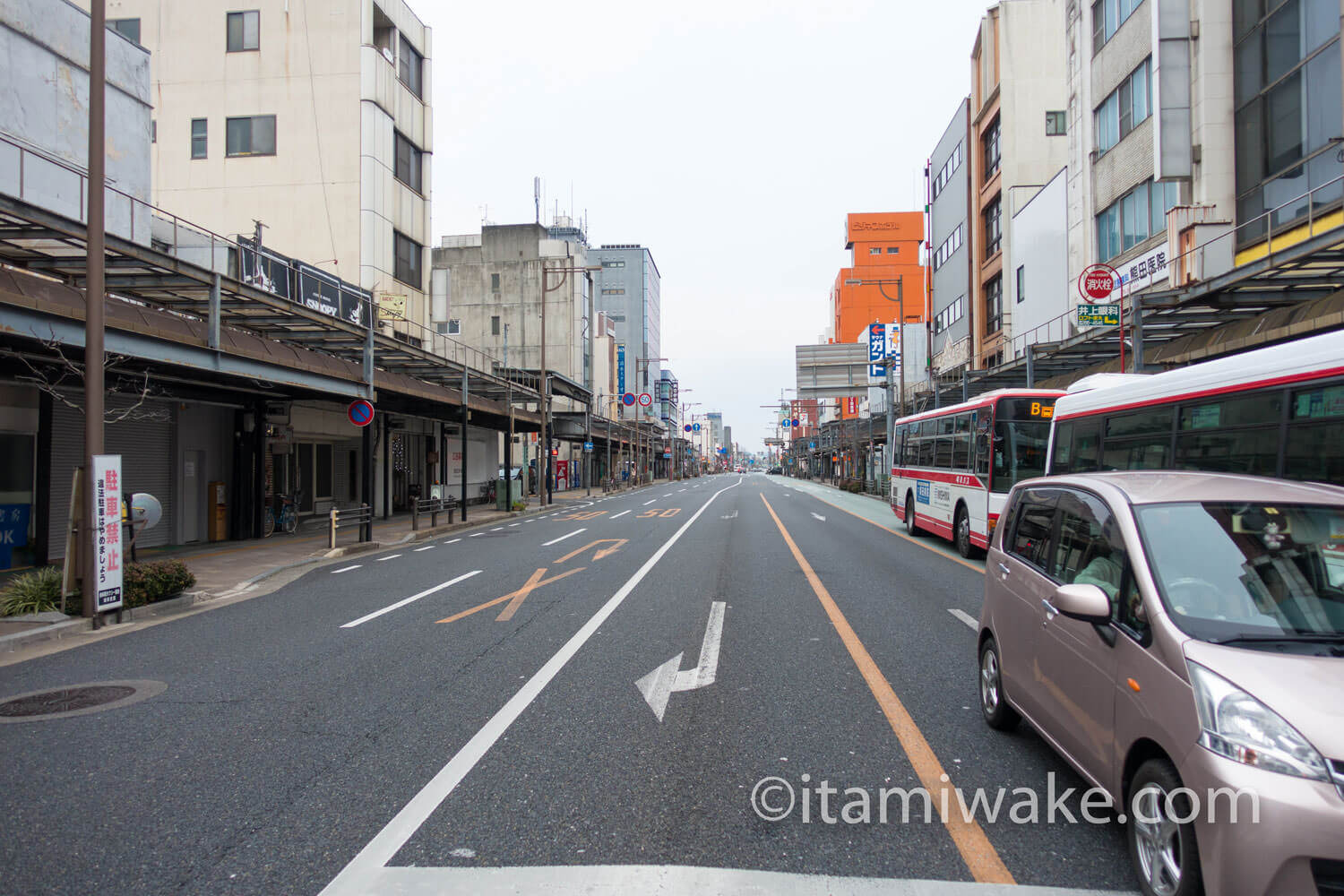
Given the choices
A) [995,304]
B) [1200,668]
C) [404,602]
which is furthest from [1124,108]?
[1200,668]

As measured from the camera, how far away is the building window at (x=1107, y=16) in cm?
2430

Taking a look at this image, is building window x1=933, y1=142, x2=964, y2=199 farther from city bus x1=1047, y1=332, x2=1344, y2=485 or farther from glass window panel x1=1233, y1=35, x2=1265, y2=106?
city bus x1=1047, y1=332, x2=1344, y2=485

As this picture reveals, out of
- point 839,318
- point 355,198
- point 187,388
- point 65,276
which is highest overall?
A: point 839,318

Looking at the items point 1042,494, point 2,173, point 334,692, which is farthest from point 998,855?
point 2,173

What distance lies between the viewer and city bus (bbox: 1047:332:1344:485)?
5969 millimetres

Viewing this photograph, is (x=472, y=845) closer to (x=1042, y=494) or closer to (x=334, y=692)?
(x=334, y=692)

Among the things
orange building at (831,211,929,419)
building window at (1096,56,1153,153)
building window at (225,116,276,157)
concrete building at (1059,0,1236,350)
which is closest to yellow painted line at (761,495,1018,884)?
concrete building at (1059,0,1236,350)

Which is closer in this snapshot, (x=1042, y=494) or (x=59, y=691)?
(x=1042, y=494)

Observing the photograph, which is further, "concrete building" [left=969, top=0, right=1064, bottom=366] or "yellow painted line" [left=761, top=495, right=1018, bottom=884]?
"concrete building" [left=969, top=0, right=1064, bottom=366]

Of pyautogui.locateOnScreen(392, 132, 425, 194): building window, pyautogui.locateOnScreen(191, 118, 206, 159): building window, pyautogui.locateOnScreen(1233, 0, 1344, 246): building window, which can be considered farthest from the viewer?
pyautogui.locateOnScreen(392, 132, 425, 194): building window

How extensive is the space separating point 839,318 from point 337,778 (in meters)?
94.9

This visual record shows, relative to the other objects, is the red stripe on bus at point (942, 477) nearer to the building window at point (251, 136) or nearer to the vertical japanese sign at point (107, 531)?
the vertical japanese sign at point (107, 531)

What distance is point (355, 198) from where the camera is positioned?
2758 centimetres

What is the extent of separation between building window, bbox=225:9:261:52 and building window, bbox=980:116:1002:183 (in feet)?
108
